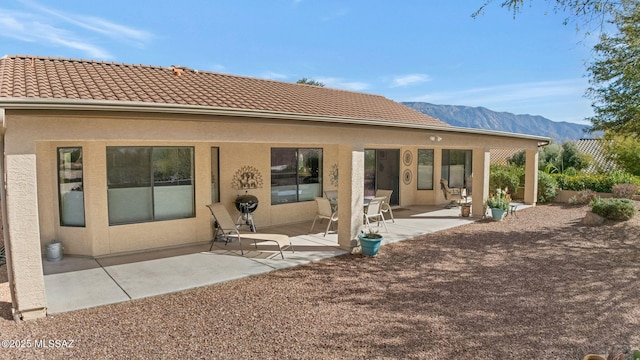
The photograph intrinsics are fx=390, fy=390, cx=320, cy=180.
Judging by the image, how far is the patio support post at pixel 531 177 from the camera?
53.2 ft

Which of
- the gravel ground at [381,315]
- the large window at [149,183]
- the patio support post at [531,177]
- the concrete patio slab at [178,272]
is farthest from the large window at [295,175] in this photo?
the patio support post at [531,177]

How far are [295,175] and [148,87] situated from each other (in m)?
4.82

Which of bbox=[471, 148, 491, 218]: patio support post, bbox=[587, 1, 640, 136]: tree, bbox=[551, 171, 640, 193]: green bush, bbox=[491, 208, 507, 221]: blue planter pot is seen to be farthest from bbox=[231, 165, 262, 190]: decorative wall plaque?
bbox=[551, 171, 640, 193]: green bush

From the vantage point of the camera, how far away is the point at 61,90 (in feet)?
23.5

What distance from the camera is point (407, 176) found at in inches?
606

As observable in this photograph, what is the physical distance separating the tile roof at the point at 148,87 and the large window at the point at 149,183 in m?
1.22

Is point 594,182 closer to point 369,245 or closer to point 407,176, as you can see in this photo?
point 407,176

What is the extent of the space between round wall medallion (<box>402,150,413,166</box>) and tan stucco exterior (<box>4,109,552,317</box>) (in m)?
2.72

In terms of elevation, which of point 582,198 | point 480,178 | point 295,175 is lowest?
point 582,198

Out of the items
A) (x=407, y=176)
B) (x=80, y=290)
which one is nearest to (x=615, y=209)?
(x=407, y=176)

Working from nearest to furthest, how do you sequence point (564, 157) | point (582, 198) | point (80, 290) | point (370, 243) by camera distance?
1. point (80, 290)
2. point (370, 243)
3. point (582, 198)
4. point (564, 157)

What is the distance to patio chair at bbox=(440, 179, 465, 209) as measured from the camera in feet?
49.1

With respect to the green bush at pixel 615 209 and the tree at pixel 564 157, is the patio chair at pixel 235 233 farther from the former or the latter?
the tree at pixel 564 157

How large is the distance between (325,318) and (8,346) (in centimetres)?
361
